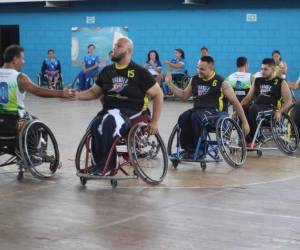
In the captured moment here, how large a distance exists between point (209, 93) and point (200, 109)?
23 cm

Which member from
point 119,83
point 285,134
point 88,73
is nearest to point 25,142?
point 119,83

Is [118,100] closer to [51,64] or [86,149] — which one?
[86,149]

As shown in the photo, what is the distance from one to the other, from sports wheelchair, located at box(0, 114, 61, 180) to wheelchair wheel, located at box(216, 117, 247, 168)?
1.97 metres

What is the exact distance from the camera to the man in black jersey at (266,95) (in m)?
9.88

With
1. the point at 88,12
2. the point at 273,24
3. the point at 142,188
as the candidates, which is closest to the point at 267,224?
the point at 142,188

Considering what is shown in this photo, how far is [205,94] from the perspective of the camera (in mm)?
8766

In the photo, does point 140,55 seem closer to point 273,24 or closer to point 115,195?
point 273,24

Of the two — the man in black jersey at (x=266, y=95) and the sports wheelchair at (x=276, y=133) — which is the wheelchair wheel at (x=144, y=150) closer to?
the sports wheelchair at (x=276, y=133)

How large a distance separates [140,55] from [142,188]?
1612cm

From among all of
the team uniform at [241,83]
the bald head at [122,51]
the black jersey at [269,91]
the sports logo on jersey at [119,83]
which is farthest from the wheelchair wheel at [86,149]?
the team uniform at [241,83]

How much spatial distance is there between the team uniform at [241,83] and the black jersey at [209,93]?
2541 millimetres

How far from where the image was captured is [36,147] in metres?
7.71

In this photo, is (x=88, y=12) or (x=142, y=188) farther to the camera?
(x=88, y=12)

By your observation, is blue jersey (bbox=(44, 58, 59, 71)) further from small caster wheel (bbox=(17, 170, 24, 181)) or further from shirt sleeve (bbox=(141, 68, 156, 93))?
shirt sleeve (bbox=(141, 68, 156, 93))
